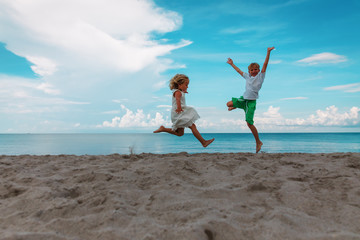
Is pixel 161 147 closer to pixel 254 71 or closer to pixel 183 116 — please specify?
pixel 183 116

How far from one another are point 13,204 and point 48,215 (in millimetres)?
574

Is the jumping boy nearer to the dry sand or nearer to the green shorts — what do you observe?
the green shorts

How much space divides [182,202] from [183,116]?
3.08m

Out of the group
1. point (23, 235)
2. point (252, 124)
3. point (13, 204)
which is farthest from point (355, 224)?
point (252, 124)

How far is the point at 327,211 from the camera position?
2293 millimetres

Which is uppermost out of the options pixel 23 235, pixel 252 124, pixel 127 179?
pixel 252 124

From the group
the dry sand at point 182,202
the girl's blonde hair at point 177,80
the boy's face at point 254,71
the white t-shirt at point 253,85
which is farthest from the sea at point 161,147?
the boy's face at point 254,71

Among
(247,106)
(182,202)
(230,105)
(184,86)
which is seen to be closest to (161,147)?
(230,105)

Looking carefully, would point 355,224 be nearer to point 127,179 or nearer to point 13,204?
point 127,179

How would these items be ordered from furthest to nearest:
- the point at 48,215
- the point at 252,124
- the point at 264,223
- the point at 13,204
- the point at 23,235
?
1. the point at 252,124
2. the point at 13,204
3. the point at 48,215
4. the point at 264,223
5. the point at 23,235

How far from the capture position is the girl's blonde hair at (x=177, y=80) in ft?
17.5

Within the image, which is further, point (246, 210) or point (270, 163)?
point (270, 163)

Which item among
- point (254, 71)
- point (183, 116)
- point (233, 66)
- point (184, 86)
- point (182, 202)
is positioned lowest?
point (182, 202)

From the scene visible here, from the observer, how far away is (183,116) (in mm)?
5324
